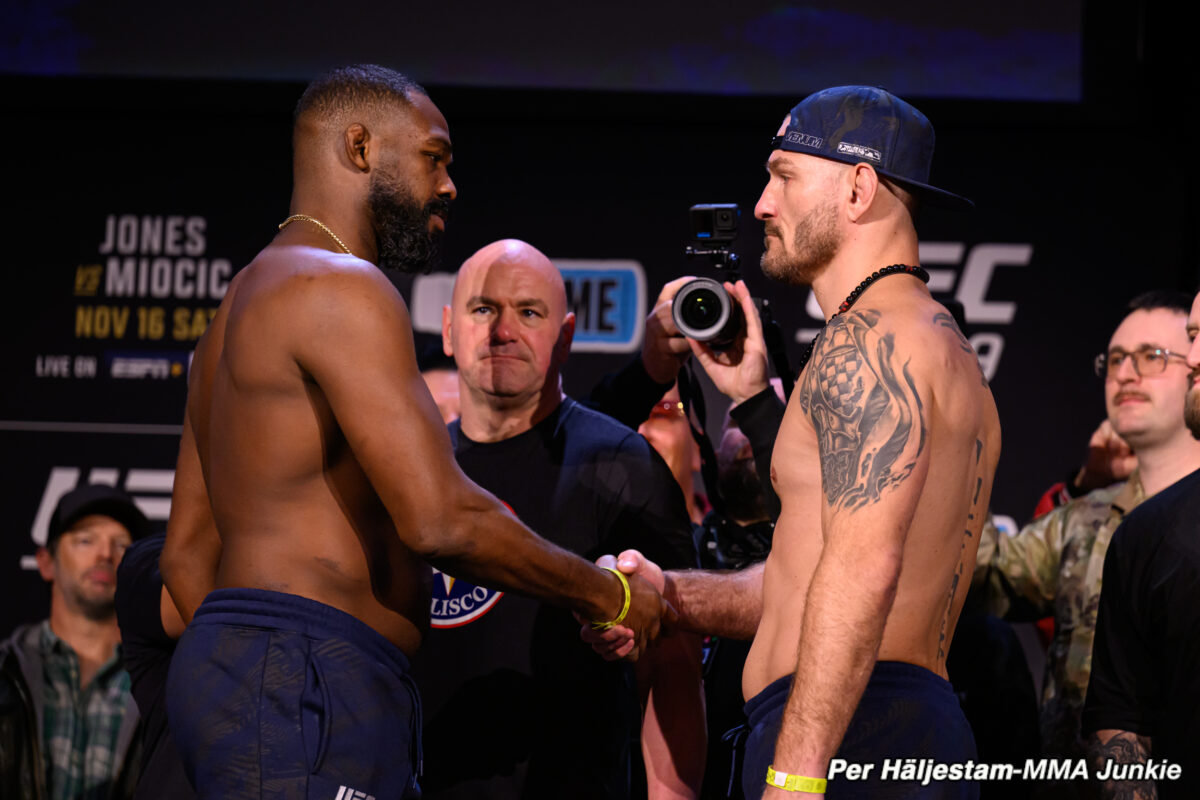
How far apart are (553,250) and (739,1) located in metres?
1.17

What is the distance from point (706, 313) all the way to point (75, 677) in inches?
87.5

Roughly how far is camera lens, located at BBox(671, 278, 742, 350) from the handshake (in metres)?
0.50

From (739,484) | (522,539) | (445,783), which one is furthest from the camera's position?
(739,484)

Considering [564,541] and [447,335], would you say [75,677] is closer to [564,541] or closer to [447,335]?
[447,335]

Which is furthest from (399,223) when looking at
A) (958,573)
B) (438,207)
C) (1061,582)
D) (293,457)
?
(1061,582)

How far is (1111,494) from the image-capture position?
132 inches

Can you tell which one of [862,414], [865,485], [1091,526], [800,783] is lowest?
[800,783]

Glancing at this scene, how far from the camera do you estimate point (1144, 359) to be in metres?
3.30

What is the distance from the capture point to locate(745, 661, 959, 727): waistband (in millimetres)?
1769


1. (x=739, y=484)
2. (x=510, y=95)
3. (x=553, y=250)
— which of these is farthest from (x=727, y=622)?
(x=510, y=95)

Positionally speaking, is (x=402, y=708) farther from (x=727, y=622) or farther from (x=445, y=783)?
(x=727, y=622)

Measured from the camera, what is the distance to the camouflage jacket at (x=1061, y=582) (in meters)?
3.16

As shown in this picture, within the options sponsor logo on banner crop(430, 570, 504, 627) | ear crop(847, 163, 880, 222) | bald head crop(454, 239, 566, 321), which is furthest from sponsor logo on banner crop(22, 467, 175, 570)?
ear crop(847, 163, 880, 222)

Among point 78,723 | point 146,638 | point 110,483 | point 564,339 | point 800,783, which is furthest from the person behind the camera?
point 110,483
